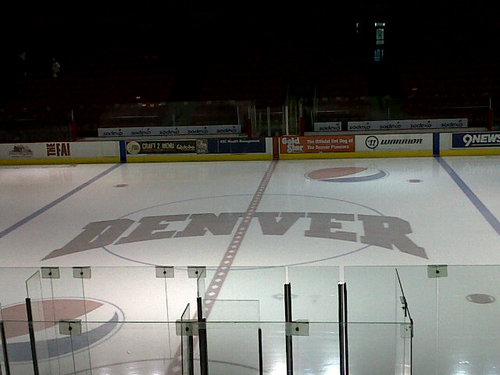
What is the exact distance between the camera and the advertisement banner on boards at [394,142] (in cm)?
1457

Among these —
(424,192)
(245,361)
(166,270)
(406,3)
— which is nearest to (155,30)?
(406,3)

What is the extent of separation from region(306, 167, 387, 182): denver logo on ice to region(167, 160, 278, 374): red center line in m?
0.91

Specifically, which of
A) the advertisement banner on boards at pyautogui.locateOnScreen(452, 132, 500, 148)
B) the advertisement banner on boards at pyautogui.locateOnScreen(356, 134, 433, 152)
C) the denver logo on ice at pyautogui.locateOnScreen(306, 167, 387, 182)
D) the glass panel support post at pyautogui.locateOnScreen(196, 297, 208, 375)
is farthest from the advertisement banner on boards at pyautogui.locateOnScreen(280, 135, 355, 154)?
the glass panel support post at pyautogui.locateOnScreen(196, 297, 208, 375)

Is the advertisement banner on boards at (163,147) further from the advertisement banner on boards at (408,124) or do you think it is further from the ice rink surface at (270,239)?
the advertisement banner on boards at (408,124)

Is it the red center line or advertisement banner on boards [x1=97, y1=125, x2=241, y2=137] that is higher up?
advertisement banner on boards [x1=97, y1=125, x2=241, y2=137]

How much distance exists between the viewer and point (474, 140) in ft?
47.6

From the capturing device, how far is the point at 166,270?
4.32m

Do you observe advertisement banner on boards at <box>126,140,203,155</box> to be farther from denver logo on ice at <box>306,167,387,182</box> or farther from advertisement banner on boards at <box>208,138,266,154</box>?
denver logo on ice at <box>306,167,387,182</box>

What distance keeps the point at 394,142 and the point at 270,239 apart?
23.6ft

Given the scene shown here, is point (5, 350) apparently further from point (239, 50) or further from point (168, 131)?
point (239, 50)

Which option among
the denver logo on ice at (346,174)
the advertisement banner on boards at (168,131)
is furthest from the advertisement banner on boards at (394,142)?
the advertisement banner on boards at (168,131)

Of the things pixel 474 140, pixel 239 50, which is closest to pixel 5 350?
pixel 474 140

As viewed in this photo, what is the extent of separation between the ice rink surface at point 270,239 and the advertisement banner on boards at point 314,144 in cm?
49

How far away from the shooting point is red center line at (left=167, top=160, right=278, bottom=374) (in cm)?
290
